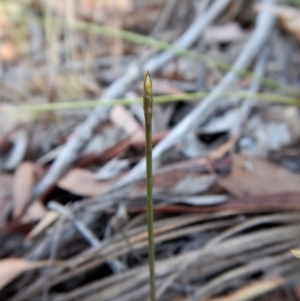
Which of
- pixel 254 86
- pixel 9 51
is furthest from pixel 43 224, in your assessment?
pixel 9 51

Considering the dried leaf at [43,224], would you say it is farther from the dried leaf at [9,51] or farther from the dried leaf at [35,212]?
the dried leaf at [9,51]

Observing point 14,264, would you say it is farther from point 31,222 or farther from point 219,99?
point 219,99

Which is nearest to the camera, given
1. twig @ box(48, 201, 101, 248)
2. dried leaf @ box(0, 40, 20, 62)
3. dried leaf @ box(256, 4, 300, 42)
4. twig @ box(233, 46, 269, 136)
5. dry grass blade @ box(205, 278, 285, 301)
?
dry grass blade @ box(205, 278, 285, 301)

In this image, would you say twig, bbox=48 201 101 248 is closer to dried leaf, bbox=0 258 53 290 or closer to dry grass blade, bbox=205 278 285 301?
dried leaf, bbox=0 258 53 290

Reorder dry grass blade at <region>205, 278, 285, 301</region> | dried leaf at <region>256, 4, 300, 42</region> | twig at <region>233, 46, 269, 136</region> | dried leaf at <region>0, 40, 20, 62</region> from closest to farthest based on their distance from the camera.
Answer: dry grass blade at <region>205, 278, 285, 301</region>, twig at <region>233, 46, 269, 136</region>, dried leaf at <region>256, 4, 300, 42</region>, dried leaf at <region>0, 40, 20, 62</region>

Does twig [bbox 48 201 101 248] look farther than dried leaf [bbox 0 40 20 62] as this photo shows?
No

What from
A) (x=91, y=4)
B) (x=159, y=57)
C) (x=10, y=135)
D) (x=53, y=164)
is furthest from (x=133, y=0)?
(x=53, y=164)

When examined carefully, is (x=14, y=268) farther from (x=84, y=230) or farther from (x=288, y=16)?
(x=288, y=16)

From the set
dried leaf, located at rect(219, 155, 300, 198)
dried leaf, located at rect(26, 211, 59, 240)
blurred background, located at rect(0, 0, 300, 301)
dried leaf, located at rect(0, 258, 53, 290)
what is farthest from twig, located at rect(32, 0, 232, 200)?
dried leaf, located at rect(219, 155, 300, 198)
